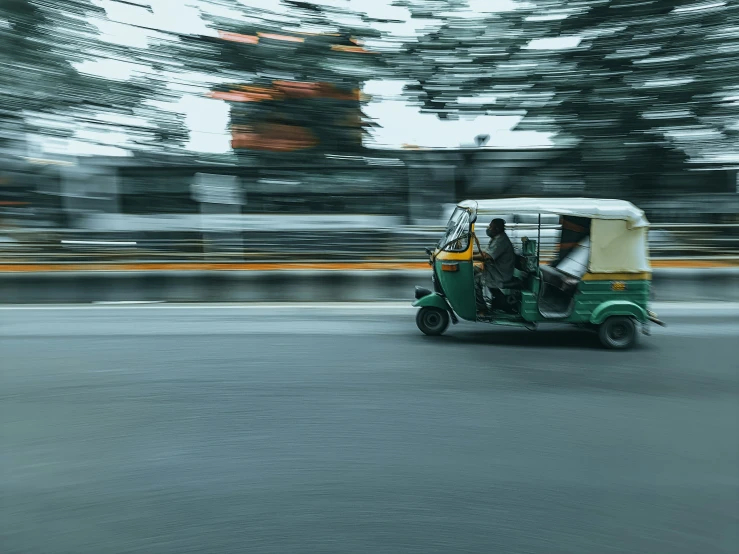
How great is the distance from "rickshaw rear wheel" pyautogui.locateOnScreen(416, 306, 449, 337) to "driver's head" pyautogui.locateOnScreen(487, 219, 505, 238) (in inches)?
41.4

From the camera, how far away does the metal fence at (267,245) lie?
10906mm

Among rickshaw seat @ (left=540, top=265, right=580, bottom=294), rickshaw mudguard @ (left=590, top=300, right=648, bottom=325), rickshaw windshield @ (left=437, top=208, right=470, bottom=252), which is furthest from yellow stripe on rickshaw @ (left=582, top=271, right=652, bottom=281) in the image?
rickshaw windshield @ (left=437, top=208, right=470, bottom=252)

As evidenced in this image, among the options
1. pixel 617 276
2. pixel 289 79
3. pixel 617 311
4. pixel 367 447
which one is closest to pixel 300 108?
pixel 289 79

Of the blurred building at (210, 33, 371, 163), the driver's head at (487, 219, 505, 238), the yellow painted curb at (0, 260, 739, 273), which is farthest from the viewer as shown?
the blurred building at (210, 33, 371, 163)

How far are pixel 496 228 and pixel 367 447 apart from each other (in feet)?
13.1

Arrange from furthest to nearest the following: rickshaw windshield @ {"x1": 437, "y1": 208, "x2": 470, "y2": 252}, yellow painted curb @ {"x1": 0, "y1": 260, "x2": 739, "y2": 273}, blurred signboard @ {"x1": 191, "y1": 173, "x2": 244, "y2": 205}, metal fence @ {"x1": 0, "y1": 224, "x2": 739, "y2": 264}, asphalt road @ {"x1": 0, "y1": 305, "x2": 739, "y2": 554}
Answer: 1. blurred signboard @ {"x1": 191, "y1": 173, "x2": 244, "y2": 205}
2. metal fence @ {"x1": 0, "y1": 224, "x2": 739, "y2": 264}
3. yellow painted curb @ {"x1": 0, "y1": 260, "x2": 739, "y2": 273}
4. rickshaw windshield @ {"x1": 437, "y1": 208, "x2": 470, "y2": 252}
5. asphalt road @ {"x1": 0, "y1": 305, "x2": 739, "y2": 554}

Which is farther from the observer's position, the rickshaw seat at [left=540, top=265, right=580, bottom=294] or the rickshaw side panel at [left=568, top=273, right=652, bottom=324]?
the rickshaw seat at [left=540, top=265, right=580, bottom=294]

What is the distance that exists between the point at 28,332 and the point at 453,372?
17.9ft

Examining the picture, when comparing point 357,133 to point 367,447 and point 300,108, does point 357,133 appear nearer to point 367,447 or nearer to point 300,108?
point 300,108

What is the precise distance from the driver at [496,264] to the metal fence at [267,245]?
11.8ft

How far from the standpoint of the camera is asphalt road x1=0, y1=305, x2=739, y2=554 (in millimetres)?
3117

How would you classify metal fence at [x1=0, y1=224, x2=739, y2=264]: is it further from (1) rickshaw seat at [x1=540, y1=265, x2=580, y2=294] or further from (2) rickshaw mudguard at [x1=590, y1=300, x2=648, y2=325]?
(2) rickshaw mudguard at [x1=590, y1=300, x2=648, y2=325]

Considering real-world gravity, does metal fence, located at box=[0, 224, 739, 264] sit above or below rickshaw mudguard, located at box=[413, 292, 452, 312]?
above

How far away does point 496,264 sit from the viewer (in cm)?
745
